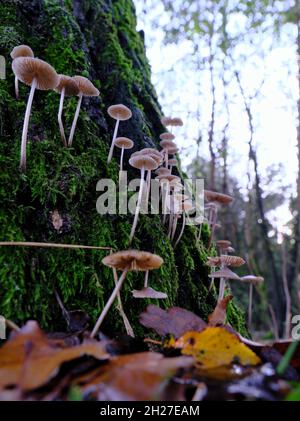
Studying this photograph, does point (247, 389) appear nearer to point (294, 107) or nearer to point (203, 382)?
point (203, 382)

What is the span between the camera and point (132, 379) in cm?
83

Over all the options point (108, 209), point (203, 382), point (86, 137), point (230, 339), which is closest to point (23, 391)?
point (203, 382)

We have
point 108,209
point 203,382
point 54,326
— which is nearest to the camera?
point 203,382

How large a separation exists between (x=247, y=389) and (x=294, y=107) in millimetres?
11687

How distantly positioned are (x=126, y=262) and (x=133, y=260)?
0.05m

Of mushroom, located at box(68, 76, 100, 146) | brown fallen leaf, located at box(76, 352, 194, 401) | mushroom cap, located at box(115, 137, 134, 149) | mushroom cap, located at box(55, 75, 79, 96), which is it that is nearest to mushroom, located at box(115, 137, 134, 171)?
mushroom cap, located at box(115, 137, 134, 149)

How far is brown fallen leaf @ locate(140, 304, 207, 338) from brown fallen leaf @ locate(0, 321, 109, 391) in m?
0.47

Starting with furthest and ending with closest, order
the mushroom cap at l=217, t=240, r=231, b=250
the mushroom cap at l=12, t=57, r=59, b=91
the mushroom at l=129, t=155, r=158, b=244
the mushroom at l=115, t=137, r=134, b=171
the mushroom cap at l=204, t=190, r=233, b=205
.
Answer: the mushroom cap at l=204, t=190, r=233, b=205, the mushroom cap at l=217, t=240, r=231, b=250, the mushroom at l=115, t=137, r=134, b=171, the mushroom at l=129, t=155, r=158, b=244, the mushroom cap at l=12, t=57, r=59, b=91

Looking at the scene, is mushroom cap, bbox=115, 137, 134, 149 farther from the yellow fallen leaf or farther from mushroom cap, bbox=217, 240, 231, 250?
the yellow fallen leaf

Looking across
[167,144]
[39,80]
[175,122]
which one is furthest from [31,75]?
[175,122]

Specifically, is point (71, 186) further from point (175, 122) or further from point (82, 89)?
point (175, 122)

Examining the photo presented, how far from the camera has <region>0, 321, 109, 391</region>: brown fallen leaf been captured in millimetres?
846

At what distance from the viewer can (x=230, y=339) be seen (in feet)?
3.85

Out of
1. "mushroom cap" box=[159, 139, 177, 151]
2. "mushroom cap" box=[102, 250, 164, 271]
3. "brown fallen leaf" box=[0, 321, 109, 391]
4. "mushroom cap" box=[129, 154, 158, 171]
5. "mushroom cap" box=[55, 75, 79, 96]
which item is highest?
"mushroom cap" box=[55, 75, 79, 96]
